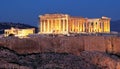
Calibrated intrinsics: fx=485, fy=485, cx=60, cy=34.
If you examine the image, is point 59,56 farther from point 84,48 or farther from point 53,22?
point 53,22

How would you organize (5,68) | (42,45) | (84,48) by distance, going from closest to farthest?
(5,68)
(42,45)
(84,48)

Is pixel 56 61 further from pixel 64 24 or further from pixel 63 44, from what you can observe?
pixel 64 24

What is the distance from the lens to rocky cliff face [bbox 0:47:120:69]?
107 feet

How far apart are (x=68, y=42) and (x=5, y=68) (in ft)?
43.0

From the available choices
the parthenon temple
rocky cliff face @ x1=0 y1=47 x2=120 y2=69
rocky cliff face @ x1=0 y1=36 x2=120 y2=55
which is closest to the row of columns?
the parthenon temple

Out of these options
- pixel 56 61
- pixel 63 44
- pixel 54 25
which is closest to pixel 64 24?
pixel 54 25

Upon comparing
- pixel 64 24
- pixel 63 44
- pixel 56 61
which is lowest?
pixel 56 61

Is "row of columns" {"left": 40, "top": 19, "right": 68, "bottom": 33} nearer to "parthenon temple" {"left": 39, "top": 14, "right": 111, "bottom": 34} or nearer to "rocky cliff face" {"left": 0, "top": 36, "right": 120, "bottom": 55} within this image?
"parthenon temple" {"left": 39, "top": 14, "right": 111, "bottom": 34}

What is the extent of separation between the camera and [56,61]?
35500mm

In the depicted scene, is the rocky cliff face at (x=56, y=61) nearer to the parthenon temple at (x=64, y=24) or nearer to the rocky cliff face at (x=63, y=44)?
the rocky cliff face at (x=63, y=44)

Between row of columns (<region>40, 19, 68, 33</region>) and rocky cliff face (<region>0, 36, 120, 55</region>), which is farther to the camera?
row of columns (<region>40, 19, 68, 33</region>)

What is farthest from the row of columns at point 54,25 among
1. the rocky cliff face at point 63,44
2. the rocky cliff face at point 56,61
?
the rocky cliff face at point 56,61

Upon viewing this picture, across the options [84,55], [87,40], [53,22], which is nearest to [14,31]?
[53,22]

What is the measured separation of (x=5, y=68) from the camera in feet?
98.4
